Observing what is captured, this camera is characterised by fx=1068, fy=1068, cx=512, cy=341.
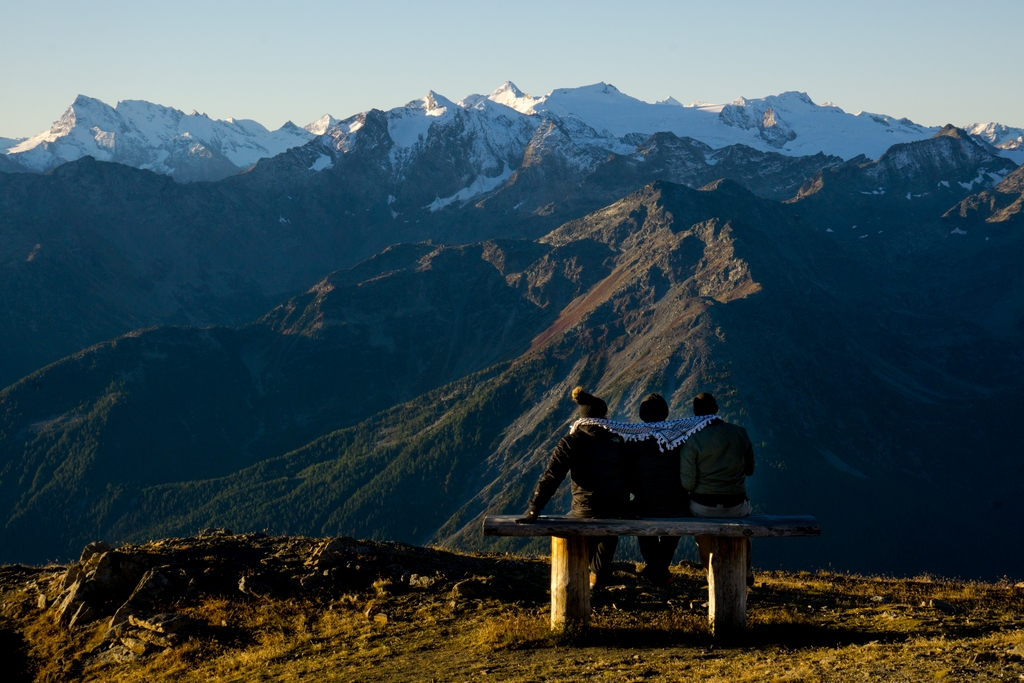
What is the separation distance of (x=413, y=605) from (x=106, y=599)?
8.95m

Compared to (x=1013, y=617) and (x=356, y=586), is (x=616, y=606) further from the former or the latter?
(x=1013, y=617)

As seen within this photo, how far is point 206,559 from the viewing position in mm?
31156

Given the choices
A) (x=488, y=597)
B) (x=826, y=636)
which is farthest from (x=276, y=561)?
(x=826, y=636)

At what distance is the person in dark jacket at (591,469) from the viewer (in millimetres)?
22406

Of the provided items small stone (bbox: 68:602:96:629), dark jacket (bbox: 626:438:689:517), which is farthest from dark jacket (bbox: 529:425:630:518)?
small stone (bbox: 68:602:96:629)

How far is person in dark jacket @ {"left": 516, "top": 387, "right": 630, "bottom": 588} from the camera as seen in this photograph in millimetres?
22406

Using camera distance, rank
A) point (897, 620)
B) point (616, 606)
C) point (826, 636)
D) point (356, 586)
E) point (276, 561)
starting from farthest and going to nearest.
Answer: point (276, 561) < point (356, 586) < point (616, 606) < point (897, 620) < point (826, 636)

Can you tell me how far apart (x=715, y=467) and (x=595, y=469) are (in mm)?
2549

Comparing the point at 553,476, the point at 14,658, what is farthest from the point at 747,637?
the point at 14,658

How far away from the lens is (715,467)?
22719 millimetres

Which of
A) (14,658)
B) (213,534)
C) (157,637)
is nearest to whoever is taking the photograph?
(157,637)

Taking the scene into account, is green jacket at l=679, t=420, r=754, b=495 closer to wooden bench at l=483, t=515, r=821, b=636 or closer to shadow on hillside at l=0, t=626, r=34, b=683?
wooden bench at l=483, t=515, r=821, b=636

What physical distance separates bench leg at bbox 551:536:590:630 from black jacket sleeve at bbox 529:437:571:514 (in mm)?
1309

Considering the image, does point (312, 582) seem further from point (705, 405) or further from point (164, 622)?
point (705, 405)
